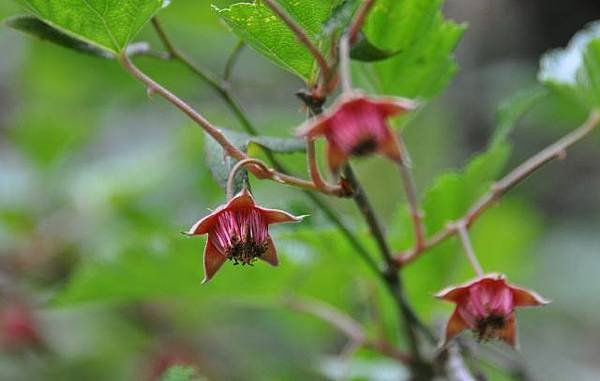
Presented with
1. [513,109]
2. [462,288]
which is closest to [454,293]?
[462,288]

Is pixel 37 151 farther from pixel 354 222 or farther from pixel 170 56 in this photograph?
pixel 170 56

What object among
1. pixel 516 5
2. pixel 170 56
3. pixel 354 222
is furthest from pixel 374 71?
pixel 516 5

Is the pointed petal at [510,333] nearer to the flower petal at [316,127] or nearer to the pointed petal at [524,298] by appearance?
the pointed petal at [524,298]

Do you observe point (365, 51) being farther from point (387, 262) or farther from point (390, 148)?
point (387, 262)

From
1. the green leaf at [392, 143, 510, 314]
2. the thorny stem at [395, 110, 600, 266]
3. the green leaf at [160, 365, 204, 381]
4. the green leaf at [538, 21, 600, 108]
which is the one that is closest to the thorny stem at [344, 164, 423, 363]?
the thorny stem at [395, 110, 600, 266]

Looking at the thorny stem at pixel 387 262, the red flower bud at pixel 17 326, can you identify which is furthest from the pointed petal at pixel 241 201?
the red flower bud at pixel 17 326

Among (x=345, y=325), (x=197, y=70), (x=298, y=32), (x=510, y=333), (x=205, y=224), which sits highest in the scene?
(x=197, y=70)
